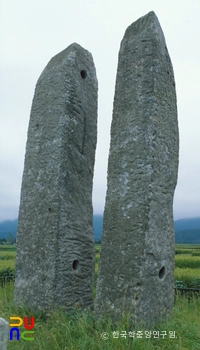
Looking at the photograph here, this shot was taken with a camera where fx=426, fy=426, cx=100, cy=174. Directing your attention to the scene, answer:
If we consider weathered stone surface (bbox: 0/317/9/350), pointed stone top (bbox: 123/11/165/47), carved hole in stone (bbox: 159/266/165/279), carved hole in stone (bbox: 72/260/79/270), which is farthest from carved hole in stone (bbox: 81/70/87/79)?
weathered stone surface (bbox: 0/317/9/350)

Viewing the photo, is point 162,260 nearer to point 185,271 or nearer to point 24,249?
point 24,249

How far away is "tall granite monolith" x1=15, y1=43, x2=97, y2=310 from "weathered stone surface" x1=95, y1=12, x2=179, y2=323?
1350 mm

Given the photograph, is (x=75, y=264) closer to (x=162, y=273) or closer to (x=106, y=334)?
(x=162, y=273)

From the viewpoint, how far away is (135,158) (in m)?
5.66

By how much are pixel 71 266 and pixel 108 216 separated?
166 centimetres

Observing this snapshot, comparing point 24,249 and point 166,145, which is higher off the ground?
point 166,145

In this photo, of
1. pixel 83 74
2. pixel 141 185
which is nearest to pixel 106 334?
pixel 141 185

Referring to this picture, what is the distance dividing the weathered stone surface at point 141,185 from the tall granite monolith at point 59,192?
1350 millimetres

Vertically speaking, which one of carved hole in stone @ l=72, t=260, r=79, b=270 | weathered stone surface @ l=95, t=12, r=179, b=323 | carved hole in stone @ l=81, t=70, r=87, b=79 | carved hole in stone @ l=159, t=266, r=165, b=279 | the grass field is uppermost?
carved hole in stone @ l=81, t=70, r=87, b=79

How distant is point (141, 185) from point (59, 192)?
195cm

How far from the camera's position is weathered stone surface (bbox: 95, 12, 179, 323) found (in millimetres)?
5359

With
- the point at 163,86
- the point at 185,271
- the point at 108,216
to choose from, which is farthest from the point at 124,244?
the point at 185,271

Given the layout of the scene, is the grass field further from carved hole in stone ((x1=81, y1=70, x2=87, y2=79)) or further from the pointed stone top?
carved hole in stone ((x1=81, y1=70, x2=87, y2=79))

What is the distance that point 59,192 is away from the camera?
7047 mm
